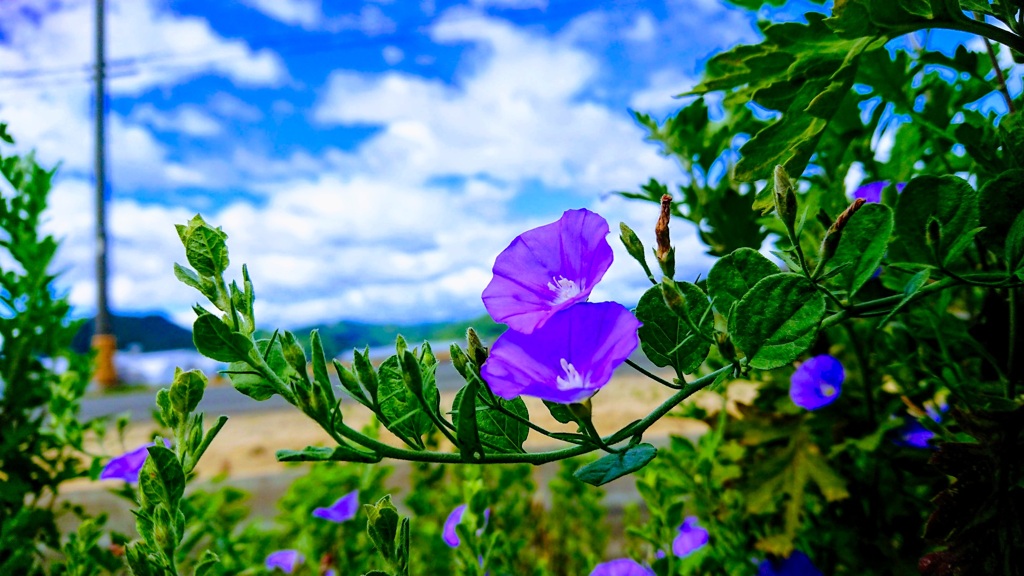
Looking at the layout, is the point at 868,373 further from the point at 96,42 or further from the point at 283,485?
the point at 96,42

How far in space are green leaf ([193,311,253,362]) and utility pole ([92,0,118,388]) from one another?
682 inches

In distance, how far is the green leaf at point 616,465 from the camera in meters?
0.50

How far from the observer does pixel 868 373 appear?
114cm

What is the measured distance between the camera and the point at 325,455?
0.49 meters

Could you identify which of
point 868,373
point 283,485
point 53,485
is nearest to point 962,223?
point 868,373

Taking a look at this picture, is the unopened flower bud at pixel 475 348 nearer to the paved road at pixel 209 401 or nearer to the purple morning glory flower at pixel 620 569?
the purple morning glory flower at pixel 620 569

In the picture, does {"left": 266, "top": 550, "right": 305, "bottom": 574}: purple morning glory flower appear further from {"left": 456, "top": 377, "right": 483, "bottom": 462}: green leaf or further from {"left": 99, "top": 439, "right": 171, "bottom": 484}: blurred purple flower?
{"left": 456, "top": 377, "right": 483, "bottom": 462}: green leaf

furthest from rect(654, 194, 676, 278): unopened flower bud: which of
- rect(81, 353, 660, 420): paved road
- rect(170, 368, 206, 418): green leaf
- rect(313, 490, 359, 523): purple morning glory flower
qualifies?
rect(81, 353, 660, 420): paved road

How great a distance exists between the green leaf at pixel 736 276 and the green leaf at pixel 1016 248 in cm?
22

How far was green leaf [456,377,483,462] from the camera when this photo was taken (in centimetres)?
48

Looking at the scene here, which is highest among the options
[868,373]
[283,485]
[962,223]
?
[962,223]

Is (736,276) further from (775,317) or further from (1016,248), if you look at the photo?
(1016,248)

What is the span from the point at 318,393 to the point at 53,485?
A: 113 centimetres

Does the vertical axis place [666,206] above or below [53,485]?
above
